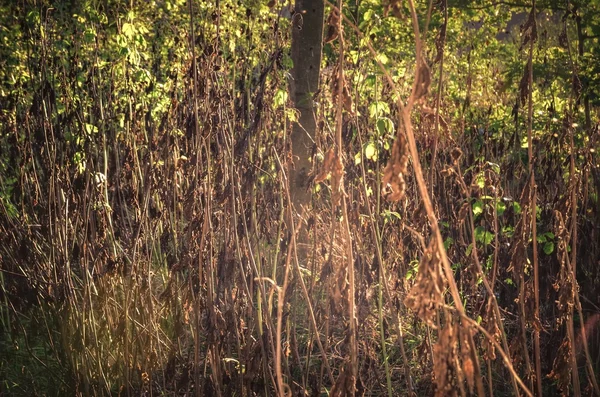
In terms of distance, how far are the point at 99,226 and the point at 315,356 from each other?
1.25 m

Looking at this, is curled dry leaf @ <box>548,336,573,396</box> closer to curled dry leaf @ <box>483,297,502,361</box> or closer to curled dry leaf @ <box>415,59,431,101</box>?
curled dry leaf @ <box>483,297,502,361</box>

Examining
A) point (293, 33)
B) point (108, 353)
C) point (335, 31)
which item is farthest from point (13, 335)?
point (335, 31)

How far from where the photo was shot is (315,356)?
10.8 ft

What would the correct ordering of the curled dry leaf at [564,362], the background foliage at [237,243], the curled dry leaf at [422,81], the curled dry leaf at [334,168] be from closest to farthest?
the curled dry leaf at [422,81] < the curled dry leaf at [334,168] < the curled dry leaf at [564,362] < the background foliage at [237,243]

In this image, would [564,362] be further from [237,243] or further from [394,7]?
[394,7]

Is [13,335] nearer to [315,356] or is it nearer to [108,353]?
[108,353]

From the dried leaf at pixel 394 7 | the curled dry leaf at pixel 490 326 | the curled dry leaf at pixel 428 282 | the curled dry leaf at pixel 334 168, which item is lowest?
the curled dry leaf at pixel 490 326

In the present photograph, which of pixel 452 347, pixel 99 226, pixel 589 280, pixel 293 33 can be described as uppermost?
pixel 293 33

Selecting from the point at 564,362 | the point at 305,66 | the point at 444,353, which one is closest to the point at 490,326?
the point at 564,362

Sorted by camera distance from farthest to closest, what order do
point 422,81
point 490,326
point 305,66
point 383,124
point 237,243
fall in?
1. point 305,66
2. point 383,124
3. point 237,243
4. point 490,326
5. point 422,81

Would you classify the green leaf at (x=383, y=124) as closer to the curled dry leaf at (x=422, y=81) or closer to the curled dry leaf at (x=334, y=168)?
the curled dry leaf at (x=334, y=168)

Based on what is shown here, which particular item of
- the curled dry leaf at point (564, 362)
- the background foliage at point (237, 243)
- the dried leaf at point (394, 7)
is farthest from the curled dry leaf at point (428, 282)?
the curled dry leaf at point (564, 362)

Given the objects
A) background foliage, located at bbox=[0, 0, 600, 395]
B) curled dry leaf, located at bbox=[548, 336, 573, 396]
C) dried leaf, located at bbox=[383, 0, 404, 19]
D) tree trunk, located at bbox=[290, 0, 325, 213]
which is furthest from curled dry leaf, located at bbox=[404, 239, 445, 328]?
tree trunk, located at bbox=[290, 0, 325, 213]

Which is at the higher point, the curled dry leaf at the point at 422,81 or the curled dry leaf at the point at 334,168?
the curled dry leaf at the point at 422,81
